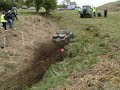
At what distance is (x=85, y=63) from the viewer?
1717 cm

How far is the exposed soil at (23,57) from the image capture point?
17.9 meters

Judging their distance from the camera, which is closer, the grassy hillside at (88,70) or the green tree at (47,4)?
the grassy hillside at (88,70)

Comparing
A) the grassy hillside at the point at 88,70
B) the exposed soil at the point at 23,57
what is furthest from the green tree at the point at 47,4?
the grassy hillside at the point at 88,70

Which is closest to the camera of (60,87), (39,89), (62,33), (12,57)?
(60,87)

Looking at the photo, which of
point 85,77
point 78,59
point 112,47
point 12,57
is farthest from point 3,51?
point 85,77

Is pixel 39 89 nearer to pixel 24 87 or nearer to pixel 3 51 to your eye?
pixel 24 87

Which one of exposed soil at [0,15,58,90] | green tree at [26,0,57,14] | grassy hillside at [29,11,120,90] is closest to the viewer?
grassy hillside at [29,11,120,90]

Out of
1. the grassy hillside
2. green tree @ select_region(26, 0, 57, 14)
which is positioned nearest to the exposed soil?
the grassy hillside

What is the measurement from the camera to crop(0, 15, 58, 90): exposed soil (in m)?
17.9

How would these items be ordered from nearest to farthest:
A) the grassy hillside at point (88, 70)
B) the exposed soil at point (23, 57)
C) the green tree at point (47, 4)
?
the grassy hillside at point (88, 70), the exposed soil at point (23, 57), the green tree at point (47, 4)

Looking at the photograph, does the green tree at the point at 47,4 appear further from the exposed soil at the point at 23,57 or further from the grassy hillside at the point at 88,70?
the grassy hillside at the point at 88,70

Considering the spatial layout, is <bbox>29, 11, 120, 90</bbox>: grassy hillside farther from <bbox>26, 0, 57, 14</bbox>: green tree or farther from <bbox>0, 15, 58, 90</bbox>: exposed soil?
<bbox>26, 0, 57, 14</bbox>: green tree

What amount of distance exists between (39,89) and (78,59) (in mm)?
5164

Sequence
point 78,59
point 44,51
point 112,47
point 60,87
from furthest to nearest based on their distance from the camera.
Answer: point 44,51, point 112,47, point 78,59, point 60,87
